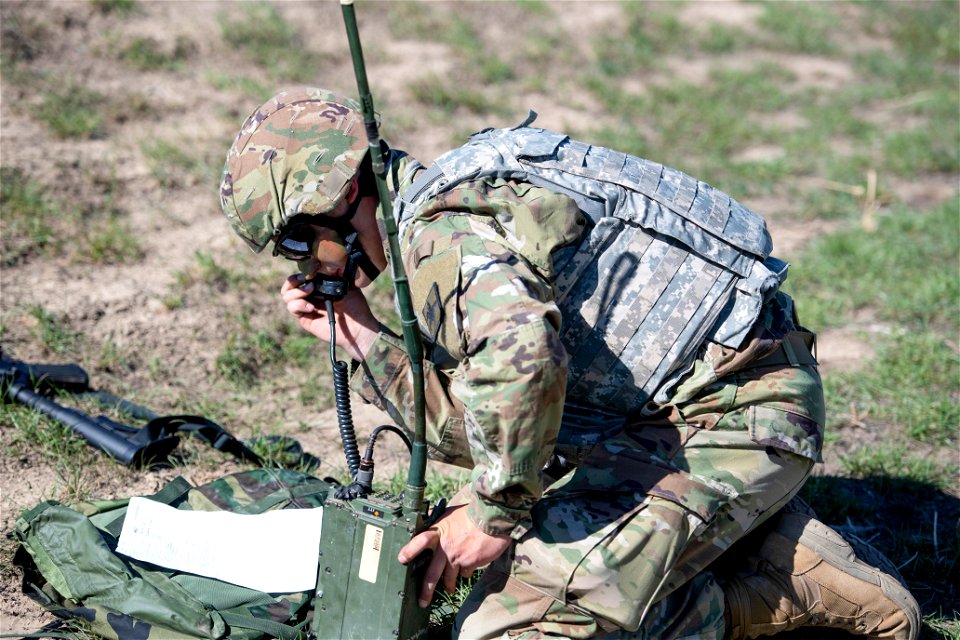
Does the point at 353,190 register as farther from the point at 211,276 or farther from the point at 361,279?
the point at 211,276

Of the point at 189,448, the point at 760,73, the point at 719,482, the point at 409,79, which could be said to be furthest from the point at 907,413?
the point at 760,73

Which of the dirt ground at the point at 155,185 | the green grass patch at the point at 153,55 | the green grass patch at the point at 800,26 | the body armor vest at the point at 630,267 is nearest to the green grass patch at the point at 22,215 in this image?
the dirt ground at the point at 155,185

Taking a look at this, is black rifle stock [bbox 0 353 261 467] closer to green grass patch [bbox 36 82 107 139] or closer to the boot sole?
the boot sole

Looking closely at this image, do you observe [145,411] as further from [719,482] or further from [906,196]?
[906,196]

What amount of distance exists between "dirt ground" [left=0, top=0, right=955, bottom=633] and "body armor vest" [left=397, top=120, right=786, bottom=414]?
149 centimetres

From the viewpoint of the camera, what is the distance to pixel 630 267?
8.90 ft

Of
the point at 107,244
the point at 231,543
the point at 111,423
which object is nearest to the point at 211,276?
the point at 107,244

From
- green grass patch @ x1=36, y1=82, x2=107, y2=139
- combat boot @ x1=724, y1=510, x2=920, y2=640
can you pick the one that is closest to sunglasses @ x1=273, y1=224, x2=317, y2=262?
combat boot @ x1=724, y1=510, x2=920, y2=640

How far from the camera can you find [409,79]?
7285mm

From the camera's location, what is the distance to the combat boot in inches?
116

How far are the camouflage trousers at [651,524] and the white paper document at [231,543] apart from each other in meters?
0.60

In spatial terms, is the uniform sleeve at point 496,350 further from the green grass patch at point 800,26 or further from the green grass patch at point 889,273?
the green grass patch at point 800,26

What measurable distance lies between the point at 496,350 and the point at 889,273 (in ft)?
12.9

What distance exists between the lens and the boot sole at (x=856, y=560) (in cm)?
296
